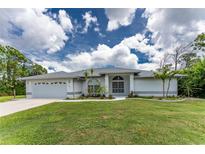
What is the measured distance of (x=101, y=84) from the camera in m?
19.0

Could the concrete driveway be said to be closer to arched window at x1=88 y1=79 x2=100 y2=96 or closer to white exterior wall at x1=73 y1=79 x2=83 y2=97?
white exterior wall at x1=73 y1=79 x2=83 y2=97

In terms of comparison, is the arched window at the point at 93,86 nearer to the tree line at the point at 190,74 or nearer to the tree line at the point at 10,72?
the tree line at the point at 190,74

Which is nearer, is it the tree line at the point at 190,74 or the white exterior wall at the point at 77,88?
the tree line at the point at 190,74

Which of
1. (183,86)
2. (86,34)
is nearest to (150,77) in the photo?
(183,86)

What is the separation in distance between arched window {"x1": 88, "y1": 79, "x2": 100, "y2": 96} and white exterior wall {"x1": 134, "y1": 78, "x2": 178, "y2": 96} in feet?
15.9

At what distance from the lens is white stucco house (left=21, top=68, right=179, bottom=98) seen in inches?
697

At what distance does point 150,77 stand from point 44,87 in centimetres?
1329

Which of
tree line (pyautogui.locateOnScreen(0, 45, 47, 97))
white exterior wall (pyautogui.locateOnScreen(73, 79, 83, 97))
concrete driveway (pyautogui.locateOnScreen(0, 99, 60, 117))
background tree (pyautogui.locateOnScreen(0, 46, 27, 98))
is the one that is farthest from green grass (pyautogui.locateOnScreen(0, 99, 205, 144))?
background tree (pyautogui.locateOnScreen(0, 46, 27, 98))

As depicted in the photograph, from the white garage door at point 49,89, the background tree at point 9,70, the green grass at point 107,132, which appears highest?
the background tree at point 9,70

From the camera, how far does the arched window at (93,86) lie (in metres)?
18.8

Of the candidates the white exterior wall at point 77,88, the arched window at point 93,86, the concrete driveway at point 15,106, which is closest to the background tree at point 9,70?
the concrete driveway at point 15,106

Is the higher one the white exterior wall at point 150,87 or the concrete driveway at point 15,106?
the white exterior wall at point 150,87

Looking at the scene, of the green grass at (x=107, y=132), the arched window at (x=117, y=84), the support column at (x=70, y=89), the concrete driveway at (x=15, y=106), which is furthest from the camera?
the arched window at (x=117, y=84)
